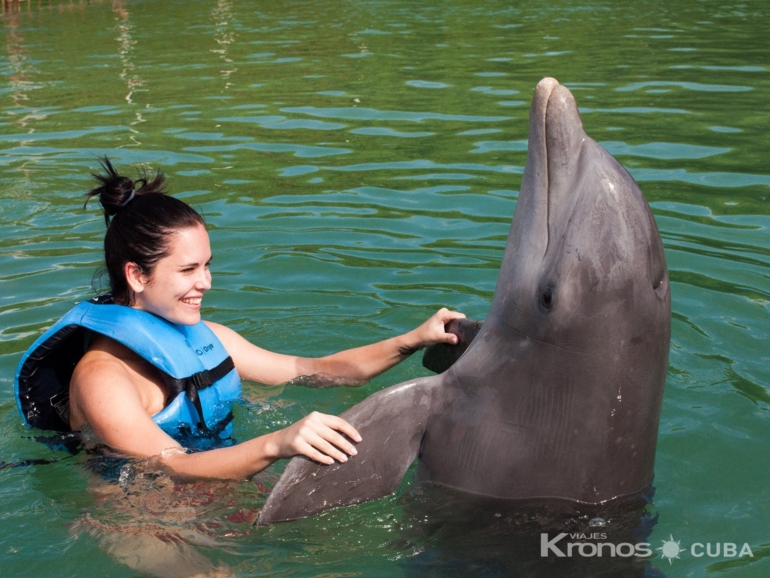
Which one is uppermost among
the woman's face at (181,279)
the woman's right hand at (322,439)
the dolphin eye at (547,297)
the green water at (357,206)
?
the dolphin eye at (547,297)

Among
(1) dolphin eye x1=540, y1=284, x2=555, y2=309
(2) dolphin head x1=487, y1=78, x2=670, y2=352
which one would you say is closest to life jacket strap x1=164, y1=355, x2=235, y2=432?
(2) dolphin head x1=487, y1=78, x2=670, y2=352

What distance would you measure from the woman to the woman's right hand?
35 centimetres

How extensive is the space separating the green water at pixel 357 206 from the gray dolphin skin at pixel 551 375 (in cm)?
Result: 32

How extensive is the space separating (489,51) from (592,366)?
13.6m

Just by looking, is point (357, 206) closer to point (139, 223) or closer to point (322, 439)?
point (139, 223)

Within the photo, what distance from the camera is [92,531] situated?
4480 mm

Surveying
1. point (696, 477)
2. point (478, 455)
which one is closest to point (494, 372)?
point (478, 455)

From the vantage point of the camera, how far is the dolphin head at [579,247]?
11.9 ft

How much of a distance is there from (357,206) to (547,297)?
18.1ft

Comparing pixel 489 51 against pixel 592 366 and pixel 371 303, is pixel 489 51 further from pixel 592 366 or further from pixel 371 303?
pixel 592 366

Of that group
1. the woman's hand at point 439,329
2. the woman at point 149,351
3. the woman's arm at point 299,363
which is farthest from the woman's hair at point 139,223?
the woman's hand at point 439,329

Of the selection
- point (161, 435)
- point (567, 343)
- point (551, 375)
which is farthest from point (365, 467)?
point (161, 435)

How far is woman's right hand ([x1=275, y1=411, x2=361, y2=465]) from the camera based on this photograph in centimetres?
382

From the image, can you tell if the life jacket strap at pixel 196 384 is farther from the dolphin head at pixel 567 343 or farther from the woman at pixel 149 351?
the dolphin head at pixel 567 343
